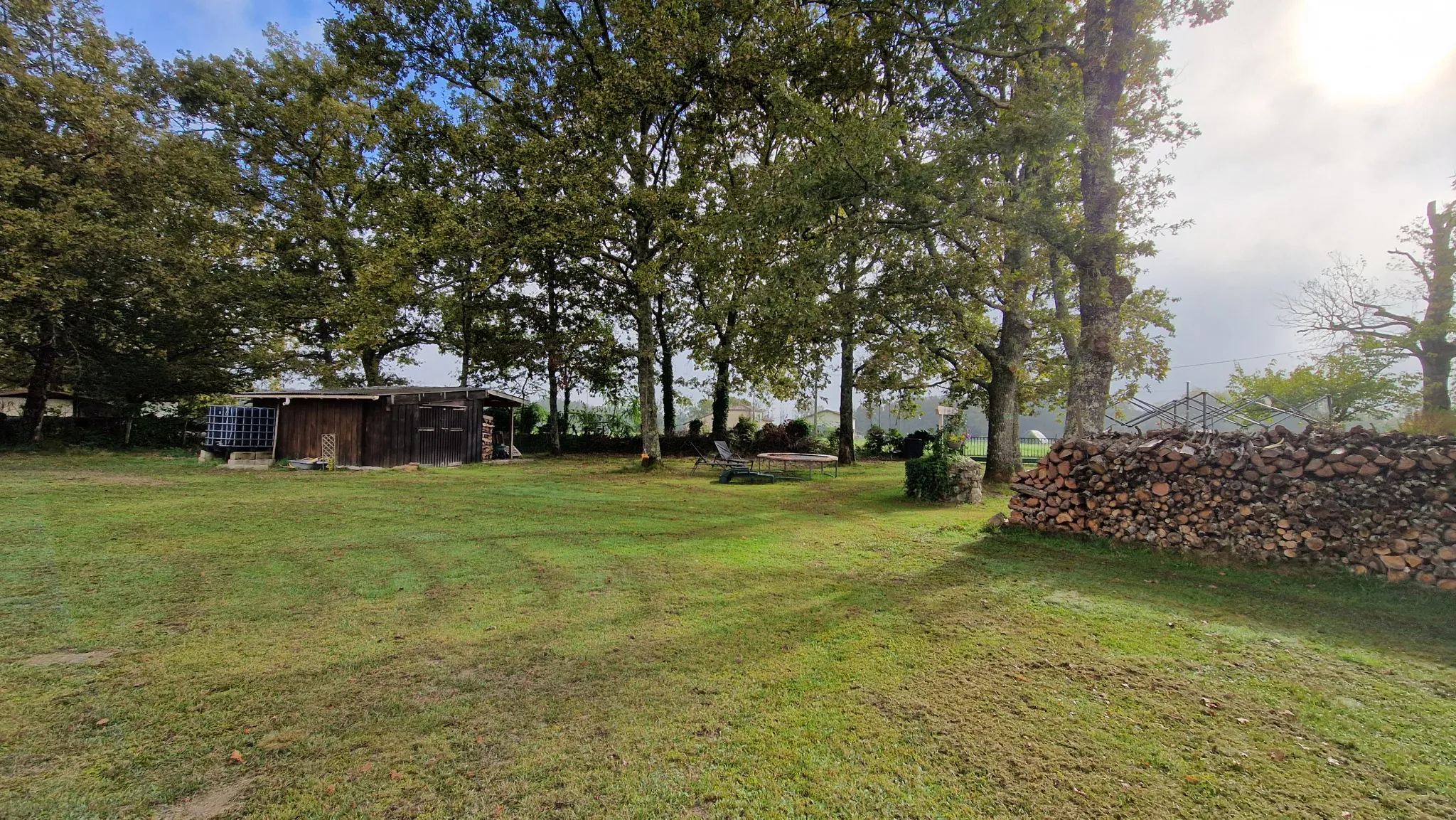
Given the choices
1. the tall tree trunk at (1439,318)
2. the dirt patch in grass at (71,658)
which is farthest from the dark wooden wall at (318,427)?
the tall tree trunk at (1439,318)

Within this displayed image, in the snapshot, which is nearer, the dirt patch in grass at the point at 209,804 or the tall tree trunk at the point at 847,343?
the dirt patch in grass at the point at 209,804

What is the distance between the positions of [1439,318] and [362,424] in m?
32.4

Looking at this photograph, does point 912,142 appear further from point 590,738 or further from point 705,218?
point 590,738

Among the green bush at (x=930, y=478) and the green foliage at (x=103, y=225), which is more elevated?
the green foliage at (x=103, y=225)

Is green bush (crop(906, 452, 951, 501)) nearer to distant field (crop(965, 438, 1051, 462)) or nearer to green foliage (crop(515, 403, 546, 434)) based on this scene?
distant field (crop(965, 438, 1051, 462))

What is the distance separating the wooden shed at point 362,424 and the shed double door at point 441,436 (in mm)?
22

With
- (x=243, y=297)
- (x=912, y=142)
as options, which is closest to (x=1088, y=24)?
(x=912, y=142)

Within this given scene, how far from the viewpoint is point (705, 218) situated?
15.8m

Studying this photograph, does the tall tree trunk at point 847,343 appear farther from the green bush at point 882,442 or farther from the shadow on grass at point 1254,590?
the shadow on grass at point 1254,590

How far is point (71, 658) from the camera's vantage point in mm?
3064

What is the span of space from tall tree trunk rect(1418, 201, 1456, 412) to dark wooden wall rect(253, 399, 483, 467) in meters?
30.3

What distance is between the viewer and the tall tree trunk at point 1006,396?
13.0 m

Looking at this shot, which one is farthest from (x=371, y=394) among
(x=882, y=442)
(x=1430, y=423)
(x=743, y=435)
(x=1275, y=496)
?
(x=1430, y=423)

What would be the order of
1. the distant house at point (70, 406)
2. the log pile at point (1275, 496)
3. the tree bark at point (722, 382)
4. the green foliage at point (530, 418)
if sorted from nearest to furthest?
1. the log pile at point (1275, 496)
2. the distant house at point (70, 406)
3. the tree bark at point (722, 382)
4. the green foliage at point (530, 418)
